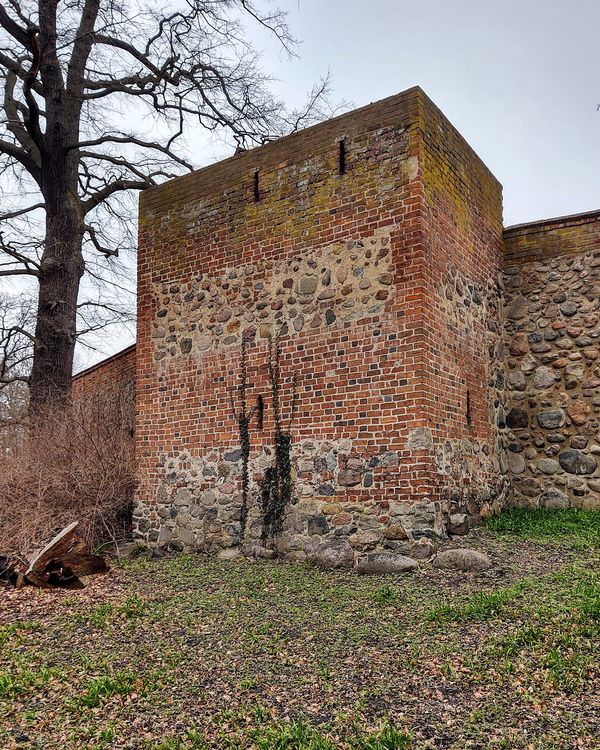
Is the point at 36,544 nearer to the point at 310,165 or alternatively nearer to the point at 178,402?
the point at 178,402

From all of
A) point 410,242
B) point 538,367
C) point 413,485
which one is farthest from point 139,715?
point 538,367

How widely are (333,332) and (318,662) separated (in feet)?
Result: 13.2

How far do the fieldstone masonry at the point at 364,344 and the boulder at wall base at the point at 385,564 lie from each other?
2cm

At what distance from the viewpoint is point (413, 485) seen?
690 cm

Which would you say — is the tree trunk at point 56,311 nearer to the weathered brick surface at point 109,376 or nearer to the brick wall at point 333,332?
the weathered brick surface at point 109,376

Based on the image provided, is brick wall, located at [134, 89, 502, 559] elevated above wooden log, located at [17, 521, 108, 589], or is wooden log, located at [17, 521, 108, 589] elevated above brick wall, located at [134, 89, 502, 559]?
brick wall, located at [134, 89, 502, 559]

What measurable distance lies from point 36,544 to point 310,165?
568 centimetres

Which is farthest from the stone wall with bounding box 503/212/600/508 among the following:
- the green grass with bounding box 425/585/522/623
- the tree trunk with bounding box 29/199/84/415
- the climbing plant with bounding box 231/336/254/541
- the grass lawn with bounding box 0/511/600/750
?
the tree trunk with bounding box 29/199/84/415

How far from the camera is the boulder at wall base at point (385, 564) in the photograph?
638cm

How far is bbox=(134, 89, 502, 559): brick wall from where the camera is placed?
7.20 meters

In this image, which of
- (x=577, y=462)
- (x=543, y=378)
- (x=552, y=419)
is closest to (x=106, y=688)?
(x=577, y=462)

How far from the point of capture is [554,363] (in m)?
8.94

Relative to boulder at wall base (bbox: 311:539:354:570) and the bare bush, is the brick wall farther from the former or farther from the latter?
the bare bush

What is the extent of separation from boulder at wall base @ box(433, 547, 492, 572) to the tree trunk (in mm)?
8492
